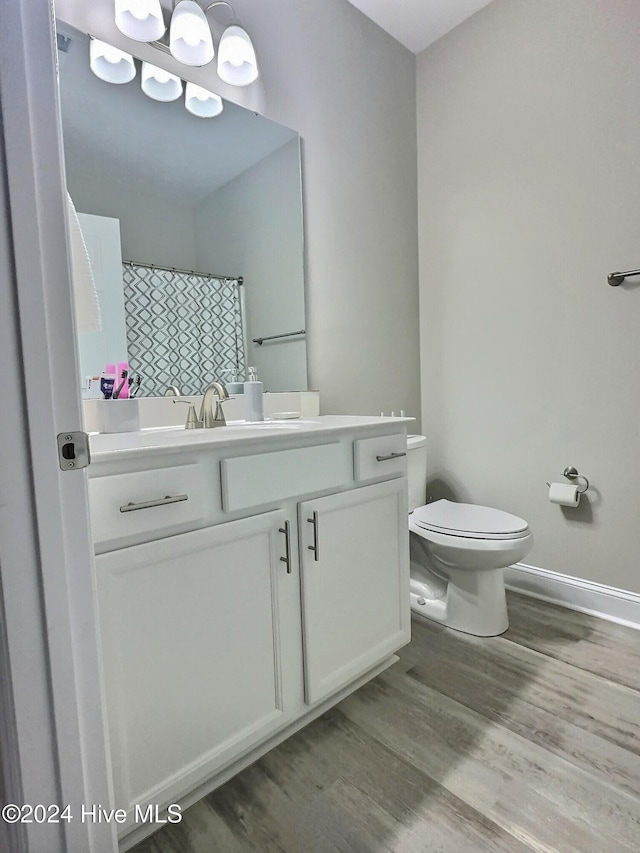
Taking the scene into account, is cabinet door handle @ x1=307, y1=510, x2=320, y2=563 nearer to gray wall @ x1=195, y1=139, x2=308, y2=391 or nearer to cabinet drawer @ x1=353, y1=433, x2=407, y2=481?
cabinet drawer @ x1=353, y1=433, x2=407, y2=481

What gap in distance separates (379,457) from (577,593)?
1.18 metres

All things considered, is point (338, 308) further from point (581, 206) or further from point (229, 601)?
point (229, 601)

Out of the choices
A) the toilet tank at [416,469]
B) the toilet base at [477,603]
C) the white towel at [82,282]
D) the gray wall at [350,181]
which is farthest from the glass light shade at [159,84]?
the toilet base at [477,603]

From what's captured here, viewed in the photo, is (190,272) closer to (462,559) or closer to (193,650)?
(193,650)

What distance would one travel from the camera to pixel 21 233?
0.59 m

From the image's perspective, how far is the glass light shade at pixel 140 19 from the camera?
1366 millimetres

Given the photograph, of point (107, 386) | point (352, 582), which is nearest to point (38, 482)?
point (107, 386)

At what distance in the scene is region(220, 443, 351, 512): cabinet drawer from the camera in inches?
41.3

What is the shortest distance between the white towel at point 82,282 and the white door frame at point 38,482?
511mm

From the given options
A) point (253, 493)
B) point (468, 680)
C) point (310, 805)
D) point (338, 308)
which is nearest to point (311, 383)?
point (338, 308)

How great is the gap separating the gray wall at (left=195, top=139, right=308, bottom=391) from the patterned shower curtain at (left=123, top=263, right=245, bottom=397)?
0.25 ft

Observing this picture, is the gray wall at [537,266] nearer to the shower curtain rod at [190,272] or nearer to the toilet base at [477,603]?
the toilet base at [477,603]

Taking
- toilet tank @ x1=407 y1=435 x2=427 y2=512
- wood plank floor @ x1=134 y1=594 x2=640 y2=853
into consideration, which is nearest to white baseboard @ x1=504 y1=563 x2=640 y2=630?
wood plank floor @ x1=134 y1=594 x2=640 y2=853

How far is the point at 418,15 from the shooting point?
80.3 inches
